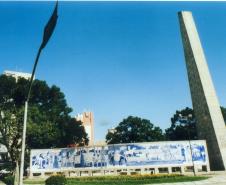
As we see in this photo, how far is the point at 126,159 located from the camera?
36438 millimetres

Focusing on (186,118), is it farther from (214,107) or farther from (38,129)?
(38,129)

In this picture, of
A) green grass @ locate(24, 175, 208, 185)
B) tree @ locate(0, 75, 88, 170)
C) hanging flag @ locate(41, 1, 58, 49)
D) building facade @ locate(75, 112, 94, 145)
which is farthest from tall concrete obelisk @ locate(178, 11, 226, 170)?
building facade @ locate(75, 112, 94, 145)

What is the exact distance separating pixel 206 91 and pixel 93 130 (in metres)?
99.1

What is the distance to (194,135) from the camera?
226 feet

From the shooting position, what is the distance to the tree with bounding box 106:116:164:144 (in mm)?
75250

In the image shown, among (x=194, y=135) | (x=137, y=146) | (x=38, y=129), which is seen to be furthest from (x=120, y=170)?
(x=194, y=135)

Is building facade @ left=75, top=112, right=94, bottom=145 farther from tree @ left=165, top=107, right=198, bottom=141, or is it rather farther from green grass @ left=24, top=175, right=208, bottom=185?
green grass @ left=24, top=175, right=208, bottom=185

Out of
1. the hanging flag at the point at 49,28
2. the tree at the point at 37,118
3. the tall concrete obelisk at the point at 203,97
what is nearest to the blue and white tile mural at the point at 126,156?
the tall concrete obelisk at the point at 203,97

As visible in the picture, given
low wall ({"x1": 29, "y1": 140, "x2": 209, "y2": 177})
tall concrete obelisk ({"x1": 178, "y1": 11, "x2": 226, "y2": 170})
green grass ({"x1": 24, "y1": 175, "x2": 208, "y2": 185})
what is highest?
tall concrete obelisk ({"x1": 178, "y1": 11, "x2": 226, "y2": 170})

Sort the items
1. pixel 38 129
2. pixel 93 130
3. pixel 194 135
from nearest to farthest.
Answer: pixel 38 129 < pixel 194 135 < pixel 93 130

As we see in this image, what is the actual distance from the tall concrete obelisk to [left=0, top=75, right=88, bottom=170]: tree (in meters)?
23.2

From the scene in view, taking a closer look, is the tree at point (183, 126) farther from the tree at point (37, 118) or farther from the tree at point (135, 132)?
the tree at point (37, 118)

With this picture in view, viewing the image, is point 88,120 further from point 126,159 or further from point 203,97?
point 126,159

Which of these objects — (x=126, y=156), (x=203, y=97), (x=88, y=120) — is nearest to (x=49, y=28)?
(x=126, y=156)
